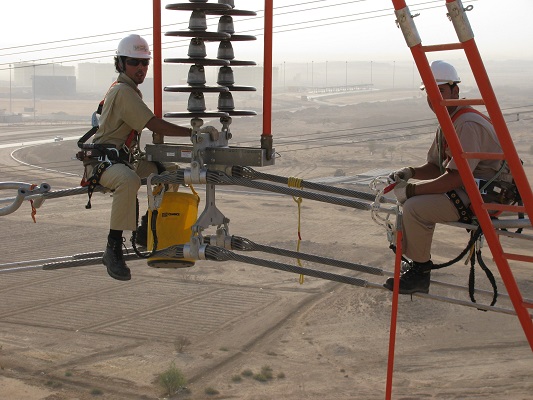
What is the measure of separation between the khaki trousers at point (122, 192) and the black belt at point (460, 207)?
3242 millimetres

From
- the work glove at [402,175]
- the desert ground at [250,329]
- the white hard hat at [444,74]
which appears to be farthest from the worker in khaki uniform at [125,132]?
the white hard hat at [444,74]

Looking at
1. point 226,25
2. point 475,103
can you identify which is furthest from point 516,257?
point 226,25

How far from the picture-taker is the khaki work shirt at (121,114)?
9375 mm

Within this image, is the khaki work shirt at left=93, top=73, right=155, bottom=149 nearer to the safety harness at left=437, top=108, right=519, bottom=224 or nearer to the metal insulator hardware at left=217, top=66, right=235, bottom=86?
the metal insulator hardware at left=217, top=66, right=235, bottom=86

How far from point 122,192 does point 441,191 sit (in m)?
3.29

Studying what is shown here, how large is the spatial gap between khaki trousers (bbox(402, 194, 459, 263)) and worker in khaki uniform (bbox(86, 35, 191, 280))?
7.79ft

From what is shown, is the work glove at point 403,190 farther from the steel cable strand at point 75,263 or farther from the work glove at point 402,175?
the steel cable strand at point 75,263

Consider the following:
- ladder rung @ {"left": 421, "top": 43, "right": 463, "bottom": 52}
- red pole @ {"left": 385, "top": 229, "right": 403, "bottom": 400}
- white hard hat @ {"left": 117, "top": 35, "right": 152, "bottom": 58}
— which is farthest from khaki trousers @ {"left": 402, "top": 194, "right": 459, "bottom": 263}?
white hard hat @ {"left": 117, "top": 35, "right": 152, "bottom": 58}

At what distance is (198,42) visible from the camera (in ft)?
31.0

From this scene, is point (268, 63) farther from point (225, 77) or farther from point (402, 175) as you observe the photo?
point (402, 175)

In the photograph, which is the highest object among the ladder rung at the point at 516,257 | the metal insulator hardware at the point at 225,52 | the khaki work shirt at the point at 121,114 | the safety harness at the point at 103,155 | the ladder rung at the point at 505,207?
the metal insulator hardware at the point at 225,52

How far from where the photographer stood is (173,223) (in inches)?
378

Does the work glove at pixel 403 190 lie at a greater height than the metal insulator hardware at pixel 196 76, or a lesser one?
lesser

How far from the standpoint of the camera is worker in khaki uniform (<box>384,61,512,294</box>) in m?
8.12
